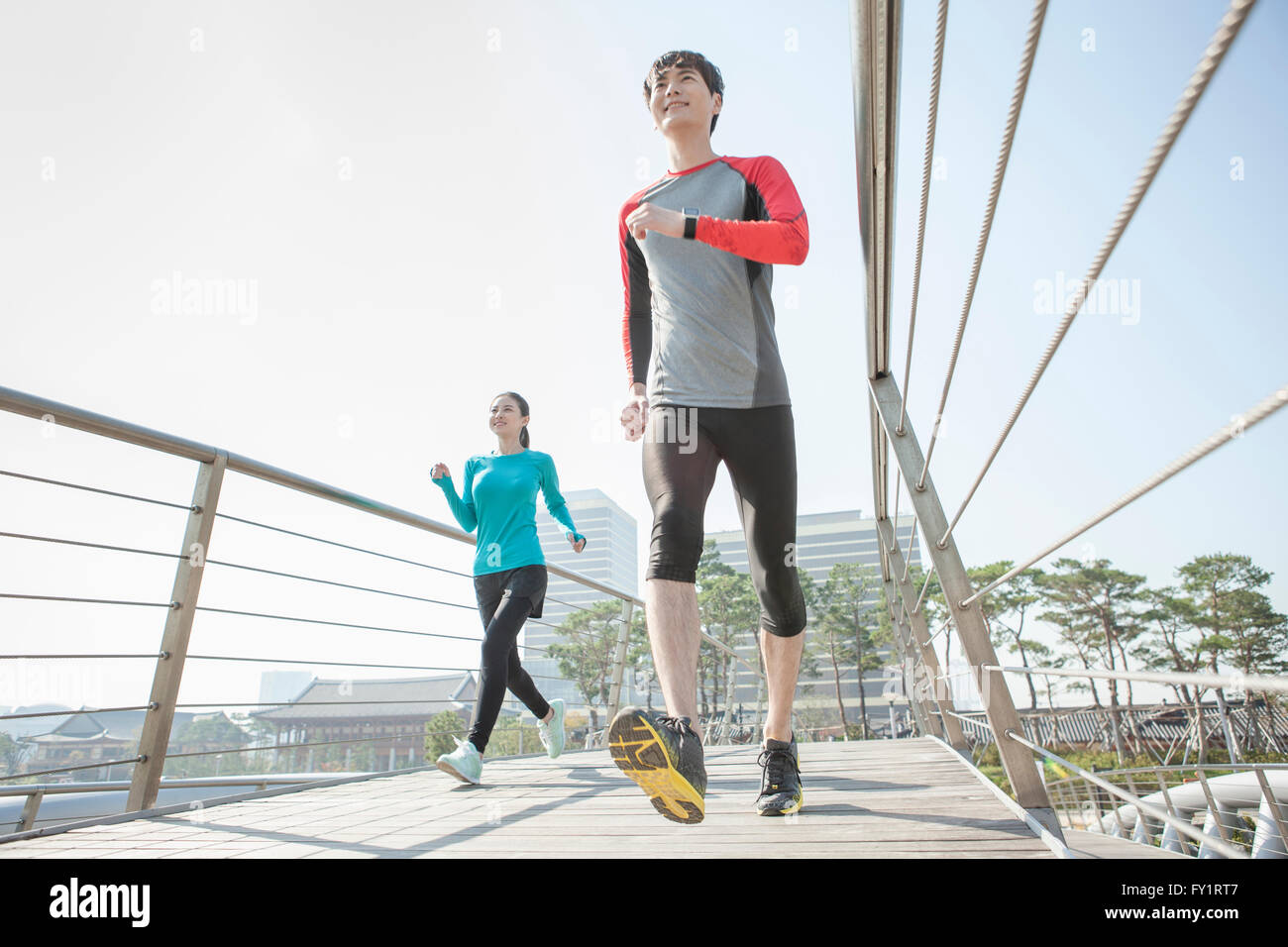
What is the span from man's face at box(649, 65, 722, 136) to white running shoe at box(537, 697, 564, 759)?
2.59 metres

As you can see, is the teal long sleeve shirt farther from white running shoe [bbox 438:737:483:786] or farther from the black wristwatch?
the black wristwatch

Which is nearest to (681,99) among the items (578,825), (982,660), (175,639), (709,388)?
(709,388)

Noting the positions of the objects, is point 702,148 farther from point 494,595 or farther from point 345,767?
point 345,767

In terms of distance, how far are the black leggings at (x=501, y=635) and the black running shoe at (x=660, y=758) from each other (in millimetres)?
1443

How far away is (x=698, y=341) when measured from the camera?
5.26 feet

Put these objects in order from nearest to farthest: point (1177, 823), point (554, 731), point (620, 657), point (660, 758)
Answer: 1. point (1177, 823)
2. point (660, 758)
3. point (554, 731)
4. point (620, 657)

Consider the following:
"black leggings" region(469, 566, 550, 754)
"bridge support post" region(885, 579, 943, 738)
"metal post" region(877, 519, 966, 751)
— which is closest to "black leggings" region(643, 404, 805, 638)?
"metal post" region(877, 519, 966, 751)

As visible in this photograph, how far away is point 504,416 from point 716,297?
1.67 metres

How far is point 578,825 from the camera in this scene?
5.11 feet

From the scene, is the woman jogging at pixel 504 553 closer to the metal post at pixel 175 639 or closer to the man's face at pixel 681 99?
the metal post at pixel 175 639

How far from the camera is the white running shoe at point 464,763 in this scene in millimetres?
2365

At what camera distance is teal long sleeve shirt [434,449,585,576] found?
9.26 feet

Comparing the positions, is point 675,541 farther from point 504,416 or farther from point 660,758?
point 504,416
